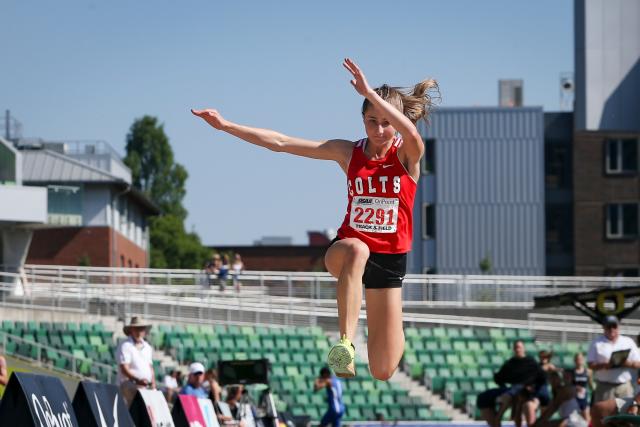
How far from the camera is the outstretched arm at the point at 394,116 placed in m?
7.77

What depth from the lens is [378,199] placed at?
8500 mm

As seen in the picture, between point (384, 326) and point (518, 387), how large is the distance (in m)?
11.3

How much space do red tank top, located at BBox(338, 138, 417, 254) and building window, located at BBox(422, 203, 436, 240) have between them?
4444 centimetres

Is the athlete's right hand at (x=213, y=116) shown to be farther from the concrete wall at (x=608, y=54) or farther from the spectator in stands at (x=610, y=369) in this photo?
the concrete wall at (x=608, y=54)

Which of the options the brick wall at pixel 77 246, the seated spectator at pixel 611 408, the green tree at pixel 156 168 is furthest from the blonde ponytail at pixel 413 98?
the green tree at pixel 156 168

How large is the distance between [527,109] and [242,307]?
22208 millimetres

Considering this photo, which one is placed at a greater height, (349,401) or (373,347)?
(373,347)

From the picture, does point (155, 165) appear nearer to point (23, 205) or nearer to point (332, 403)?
point (23, 205)

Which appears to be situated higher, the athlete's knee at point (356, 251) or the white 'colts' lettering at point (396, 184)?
the white 'colts' lettering at point (396, 184)

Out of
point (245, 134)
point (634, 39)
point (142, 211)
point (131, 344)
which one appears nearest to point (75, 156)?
point (142, 211)

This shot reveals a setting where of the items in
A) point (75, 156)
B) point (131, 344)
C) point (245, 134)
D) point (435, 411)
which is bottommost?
point (435, 411)

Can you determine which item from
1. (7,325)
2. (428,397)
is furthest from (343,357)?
(428,397)

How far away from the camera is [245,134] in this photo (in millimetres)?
8555

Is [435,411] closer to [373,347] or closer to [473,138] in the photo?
[373,347]
